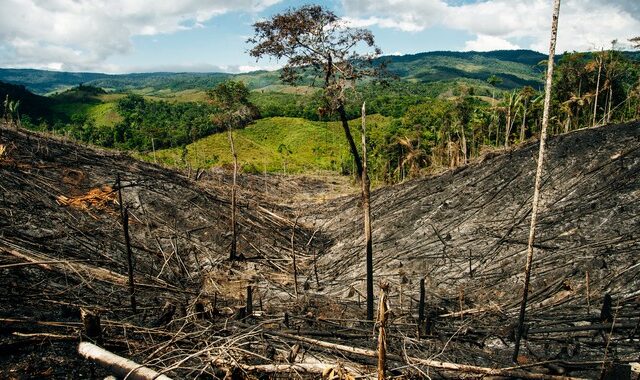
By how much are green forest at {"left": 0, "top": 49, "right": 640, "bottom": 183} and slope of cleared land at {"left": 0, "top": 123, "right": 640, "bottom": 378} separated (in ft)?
14.7

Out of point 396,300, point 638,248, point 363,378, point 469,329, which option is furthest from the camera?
point 396,300

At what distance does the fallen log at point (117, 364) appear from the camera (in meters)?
3.67

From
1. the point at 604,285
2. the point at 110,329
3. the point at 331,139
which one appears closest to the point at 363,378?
the point at 110,329

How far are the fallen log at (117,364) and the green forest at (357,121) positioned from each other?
5.89 meters

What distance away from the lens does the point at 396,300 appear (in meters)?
10.5

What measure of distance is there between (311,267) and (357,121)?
6594 cm

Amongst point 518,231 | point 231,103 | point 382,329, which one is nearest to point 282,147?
point 231,103

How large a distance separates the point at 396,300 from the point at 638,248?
573 centimetres

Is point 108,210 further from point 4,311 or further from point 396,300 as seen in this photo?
point 396,300

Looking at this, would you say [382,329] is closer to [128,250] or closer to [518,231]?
[128,250]

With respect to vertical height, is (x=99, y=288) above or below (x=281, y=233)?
above

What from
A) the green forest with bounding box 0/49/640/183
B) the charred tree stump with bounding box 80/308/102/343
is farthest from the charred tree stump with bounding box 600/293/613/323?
the charred tree stump with bounding box 80/308/102/343

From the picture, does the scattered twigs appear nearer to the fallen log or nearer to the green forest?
the fallen log

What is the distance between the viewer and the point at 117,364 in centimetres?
397
